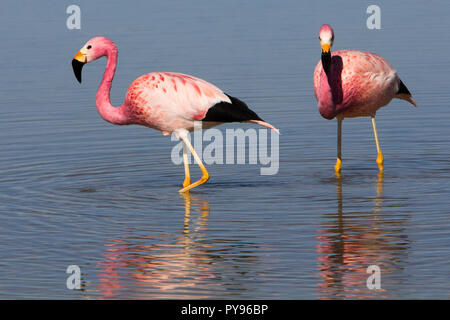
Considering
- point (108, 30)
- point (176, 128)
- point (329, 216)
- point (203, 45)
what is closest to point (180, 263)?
point (329, 216)

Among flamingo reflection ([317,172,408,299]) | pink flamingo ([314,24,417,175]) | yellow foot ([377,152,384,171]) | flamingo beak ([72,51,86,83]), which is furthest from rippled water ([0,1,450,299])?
flamingo beak ([72,51,86,83])

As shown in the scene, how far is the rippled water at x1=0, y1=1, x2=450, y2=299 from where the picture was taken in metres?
7.76

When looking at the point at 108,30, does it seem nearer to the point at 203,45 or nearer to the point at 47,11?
the point at 203,45

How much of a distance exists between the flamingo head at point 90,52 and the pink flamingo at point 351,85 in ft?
7.52

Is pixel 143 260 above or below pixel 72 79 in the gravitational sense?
below

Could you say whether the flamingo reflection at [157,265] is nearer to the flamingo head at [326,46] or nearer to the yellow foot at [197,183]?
the yellow foot at [197,183]

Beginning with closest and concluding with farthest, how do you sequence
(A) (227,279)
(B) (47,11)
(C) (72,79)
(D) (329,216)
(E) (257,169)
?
(A) (227,279) < (D) (329,216) < (E) (257,169) < (C) (72,79) < (B) (47,11)

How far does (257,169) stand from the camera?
1173 centimetres

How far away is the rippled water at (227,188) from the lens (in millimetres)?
7762

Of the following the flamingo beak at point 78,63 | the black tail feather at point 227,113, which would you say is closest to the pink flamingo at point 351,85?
the black tail feather at point 227,113

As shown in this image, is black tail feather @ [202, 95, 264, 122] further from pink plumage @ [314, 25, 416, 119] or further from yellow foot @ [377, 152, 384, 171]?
yellow foot @ [377, 152, 384, 171]

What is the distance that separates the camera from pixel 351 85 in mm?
11414

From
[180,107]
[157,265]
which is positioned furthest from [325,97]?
[157,265]
